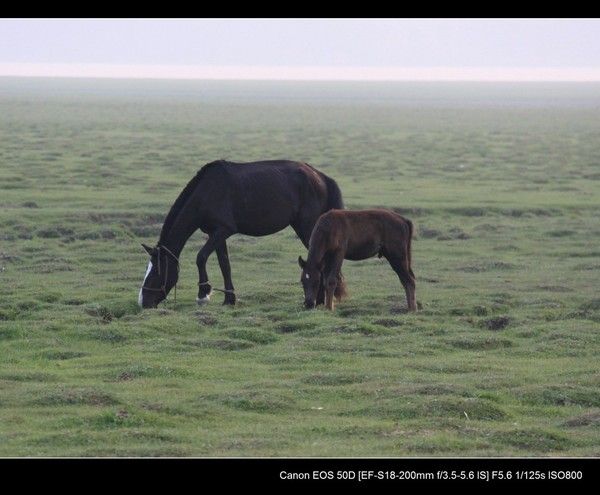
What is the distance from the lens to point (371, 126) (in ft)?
276

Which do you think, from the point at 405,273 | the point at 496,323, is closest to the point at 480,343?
the point at 496,323

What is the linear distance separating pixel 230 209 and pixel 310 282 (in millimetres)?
1528

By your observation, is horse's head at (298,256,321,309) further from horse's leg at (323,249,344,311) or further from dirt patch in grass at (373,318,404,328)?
dirt patch in grass at (373,318,404,328)

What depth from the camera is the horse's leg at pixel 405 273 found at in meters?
15.0

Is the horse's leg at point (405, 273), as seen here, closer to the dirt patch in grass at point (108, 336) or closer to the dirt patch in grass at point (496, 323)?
the dirt patch in grass at point (496, 323)

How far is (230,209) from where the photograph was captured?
51.3 feet

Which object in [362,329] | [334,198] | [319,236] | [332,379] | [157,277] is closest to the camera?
[332,379]

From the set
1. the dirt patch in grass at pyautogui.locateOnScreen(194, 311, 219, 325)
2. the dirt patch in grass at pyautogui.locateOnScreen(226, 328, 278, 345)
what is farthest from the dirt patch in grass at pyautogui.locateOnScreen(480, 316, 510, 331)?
the dirt patch in grass at pyautogui.locateOnScreen(194, 311, 219, 325)

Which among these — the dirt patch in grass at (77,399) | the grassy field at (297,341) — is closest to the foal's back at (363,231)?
the grassy field at (297,341)

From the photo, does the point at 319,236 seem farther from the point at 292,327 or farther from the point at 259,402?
the point at 259,402

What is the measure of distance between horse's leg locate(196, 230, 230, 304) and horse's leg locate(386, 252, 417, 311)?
6.75 feet

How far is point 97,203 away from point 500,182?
1462 cm
